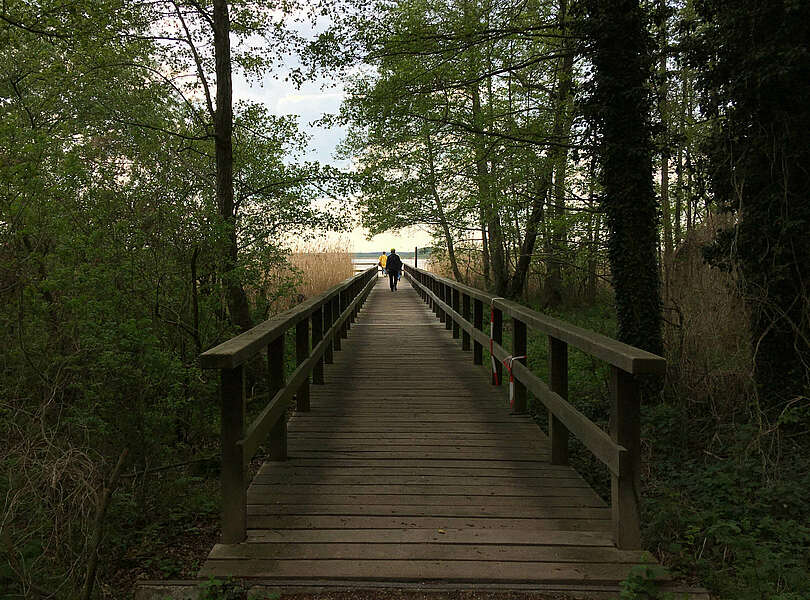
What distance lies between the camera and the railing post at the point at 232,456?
3.12 metres

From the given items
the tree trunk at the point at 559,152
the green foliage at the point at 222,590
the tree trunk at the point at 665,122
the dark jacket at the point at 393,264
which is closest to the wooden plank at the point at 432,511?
the green foliage at the point at 222,590

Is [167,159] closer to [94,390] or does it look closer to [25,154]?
[25,154]

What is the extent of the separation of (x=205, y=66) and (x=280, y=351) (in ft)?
18.9

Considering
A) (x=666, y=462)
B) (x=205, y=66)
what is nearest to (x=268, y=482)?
(x=666, y=462)

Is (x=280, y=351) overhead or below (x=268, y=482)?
overhead

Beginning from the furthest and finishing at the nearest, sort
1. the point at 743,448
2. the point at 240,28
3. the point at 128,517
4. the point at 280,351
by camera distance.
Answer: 1. the point at 240,28
2. the point at 743,448
3. the point at 280,351
4. the point at 128,517

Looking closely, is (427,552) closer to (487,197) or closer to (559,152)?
(559,152)

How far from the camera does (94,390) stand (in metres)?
4.35

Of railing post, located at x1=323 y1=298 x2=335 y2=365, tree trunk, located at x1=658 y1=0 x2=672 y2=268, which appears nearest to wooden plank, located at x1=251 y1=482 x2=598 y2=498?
railing post, located at x1=323 y1=298 x2=335 y2=365

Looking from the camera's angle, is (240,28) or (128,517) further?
(240,28)

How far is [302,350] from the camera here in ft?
18.1

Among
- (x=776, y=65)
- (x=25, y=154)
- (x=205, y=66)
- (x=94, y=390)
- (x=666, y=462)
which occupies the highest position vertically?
(x=205, y=66)

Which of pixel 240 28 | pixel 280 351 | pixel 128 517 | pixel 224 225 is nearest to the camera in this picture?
pixel 128 517

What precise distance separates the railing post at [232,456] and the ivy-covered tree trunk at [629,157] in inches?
190
